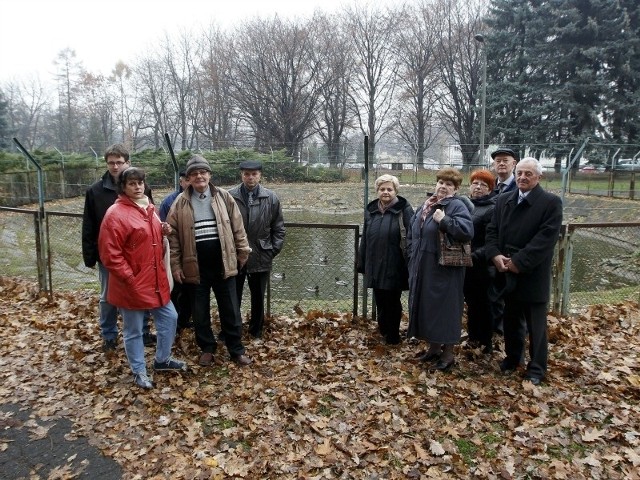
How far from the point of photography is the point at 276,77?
3988 centimetres

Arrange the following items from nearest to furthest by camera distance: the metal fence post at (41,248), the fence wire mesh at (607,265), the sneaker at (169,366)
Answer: the sneaker at (169,366)
the metal fence post at (41,248)
the fence wire mesh at (607,265)

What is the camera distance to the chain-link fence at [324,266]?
5.80m

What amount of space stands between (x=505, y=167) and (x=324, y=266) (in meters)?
4.52

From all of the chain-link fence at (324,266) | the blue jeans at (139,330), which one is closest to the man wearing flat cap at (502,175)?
the chain-link fence at (324,266)

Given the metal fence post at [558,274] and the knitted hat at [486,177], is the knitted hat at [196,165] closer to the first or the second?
the knitted hat at [486,177]

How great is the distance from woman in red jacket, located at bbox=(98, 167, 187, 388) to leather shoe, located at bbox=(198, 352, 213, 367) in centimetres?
52

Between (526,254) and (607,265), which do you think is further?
(607,265)

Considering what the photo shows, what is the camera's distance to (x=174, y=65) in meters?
46.5

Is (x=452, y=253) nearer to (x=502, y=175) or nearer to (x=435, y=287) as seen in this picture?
(x=435, y=287)

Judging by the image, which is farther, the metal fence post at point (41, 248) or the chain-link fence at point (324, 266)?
the metal fence post at point (41, 248)

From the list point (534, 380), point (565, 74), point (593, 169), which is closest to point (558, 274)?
point (534, 380)

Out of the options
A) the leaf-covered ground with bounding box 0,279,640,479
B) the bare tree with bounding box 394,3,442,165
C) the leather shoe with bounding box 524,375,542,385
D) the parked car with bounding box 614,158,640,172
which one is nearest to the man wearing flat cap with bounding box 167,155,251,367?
the leaf-covered ground with bounding box 0,279,640,479

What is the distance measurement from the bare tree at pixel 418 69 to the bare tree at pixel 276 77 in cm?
769

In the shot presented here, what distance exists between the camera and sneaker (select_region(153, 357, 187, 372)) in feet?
13.7
